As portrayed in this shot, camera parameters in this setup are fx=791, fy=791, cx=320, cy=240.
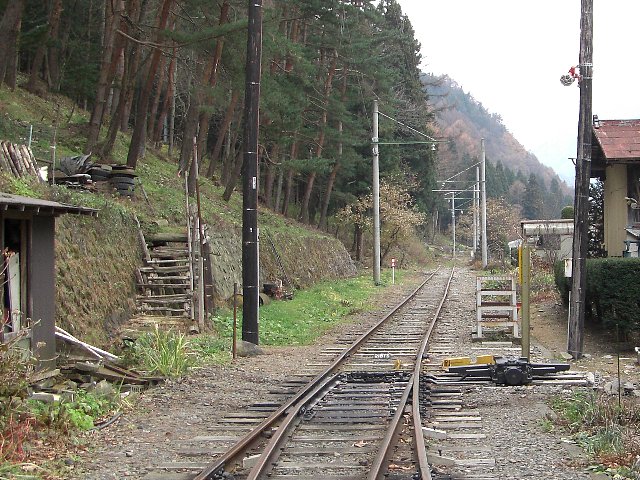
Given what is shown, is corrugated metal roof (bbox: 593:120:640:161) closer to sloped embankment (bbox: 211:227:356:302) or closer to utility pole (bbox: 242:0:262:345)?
utility pole (bbox: 242:0:262:345)

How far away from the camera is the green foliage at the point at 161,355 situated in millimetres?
12609

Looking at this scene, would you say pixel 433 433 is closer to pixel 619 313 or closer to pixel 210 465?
pixel 210 465

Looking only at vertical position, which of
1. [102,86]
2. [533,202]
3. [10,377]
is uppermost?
[533,202]

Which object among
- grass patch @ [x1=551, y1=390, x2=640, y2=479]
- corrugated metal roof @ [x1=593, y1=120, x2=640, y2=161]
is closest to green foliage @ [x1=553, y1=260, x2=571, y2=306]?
corrugated metal roof @ [x1=593, y1=120, x2=640, y2=161]

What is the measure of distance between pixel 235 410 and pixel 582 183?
8.47 metres

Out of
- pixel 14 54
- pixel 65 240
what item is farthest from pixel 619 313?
pixel 14 54

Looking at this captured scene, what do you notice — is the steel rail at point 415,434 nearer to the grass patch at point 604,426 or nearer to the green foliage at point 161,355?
the grass patch at point 604,426

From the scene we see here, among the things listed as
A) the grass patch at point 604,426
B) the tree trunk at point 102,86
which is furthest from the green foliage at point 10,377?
the tree trunk at point 102,86

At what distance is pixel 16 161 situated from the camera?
55.3ft

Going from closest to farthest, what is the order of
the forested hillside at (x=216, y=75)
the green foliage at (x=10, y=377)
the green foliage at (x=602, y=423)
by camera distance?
the green foliage at (x=602, y=423) → the green foliage at (x=10, y=377) → the forested hillside at (x=216, y=75)

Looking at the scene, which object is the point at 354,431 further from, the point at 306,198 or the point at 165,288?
the point at 306,198

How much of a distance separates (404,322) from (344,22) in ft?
74.2

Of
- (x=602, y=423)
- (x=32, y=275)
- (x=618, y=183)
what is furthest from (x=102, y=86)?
(x=602, y=423)

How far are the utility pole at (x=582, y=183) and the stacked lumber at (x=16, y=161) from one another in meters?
11.3
